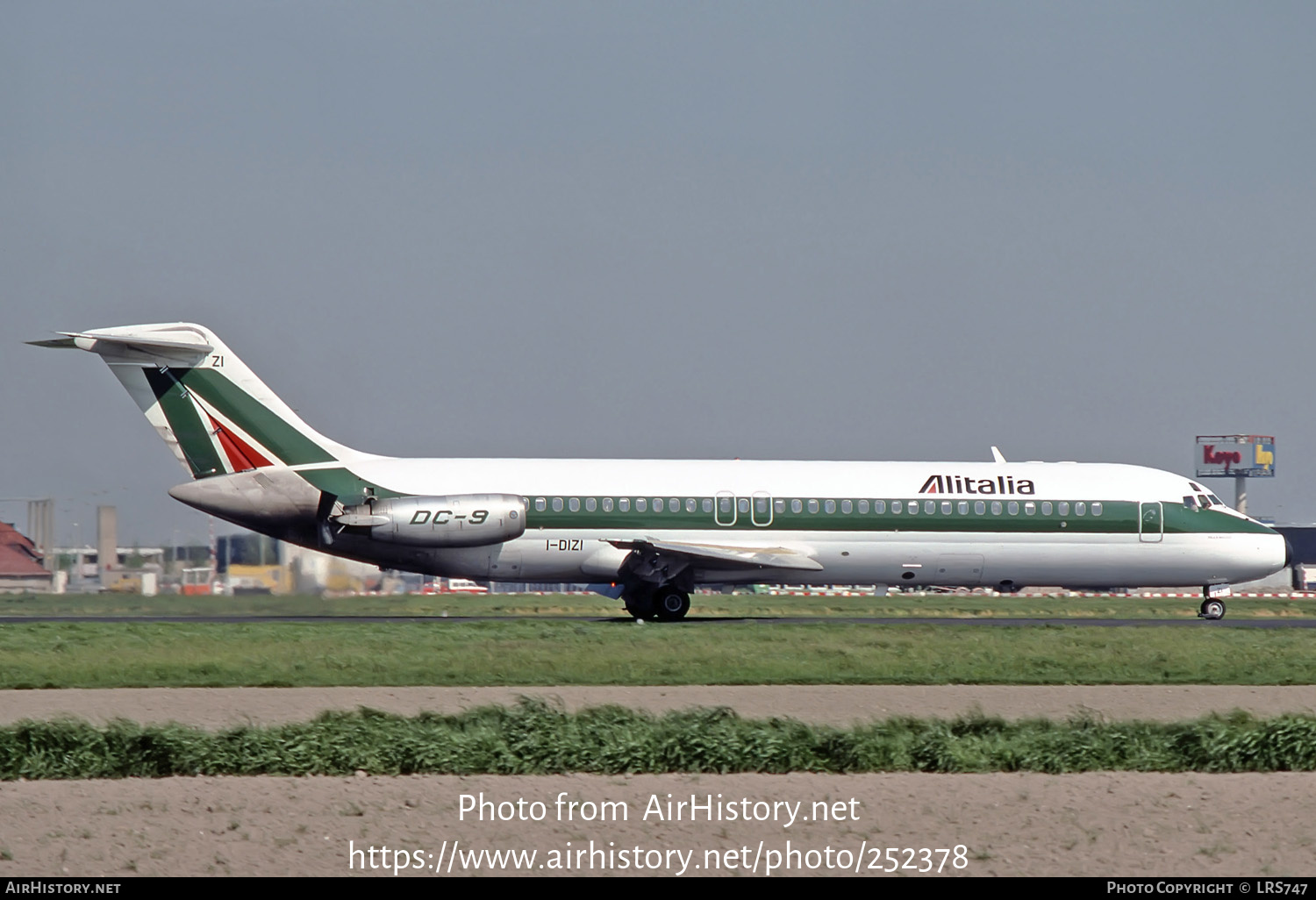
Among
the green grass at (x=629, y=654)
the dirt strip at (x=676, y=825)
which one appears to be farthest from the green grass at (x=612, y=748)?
the green grass at (x=629, y=654)

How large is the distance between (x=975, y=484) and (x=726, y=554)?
6252mm

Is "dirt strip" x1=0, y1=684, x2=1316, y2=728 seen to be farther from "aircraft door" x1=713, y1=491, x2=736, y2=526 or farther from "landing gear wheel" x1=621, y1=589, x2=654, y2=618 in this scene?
"landing gear wheel" x1=621, y1=589, x2=654, y2=618

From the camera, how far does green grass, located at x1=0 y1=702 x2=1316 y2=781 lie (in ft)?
44.9

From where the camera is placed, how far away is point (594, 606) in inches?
1725

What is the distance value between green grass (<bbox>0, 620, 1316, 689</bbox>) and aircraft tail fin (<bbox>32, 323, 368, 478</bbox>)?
4217 mm

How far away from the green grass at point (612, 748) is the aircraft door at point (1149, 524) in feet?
67.4

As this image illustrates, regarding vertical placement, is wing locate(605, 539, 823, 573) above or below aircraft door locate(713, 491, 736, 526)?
below

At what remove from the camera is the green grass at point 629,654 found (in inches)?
851

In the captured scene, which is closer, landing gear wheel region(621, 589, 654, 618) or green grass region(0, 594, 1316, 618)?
green grass region(0, 594, 1316, 618)

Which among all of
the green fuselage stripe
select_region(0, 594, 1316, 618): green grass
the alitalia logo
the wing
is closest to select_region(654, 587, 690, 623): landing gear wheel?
the wing

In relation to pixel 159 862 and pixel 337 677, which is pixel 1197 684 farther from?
pixel 159 862

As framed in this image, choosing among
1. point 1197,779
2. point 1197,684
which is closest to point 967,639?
point 1197,684

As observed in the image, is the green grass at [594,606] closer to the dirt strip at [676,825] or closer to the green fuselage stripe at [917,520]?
the green fuselage stripe at [917,520]
